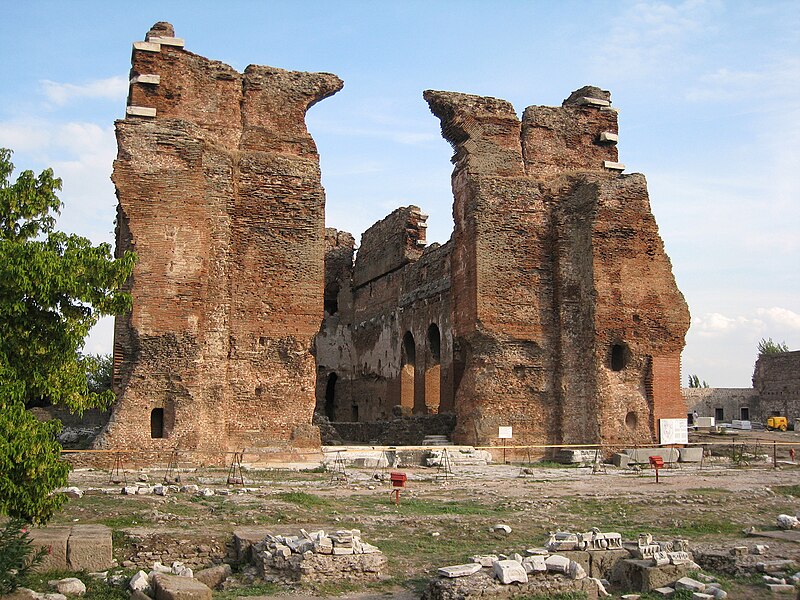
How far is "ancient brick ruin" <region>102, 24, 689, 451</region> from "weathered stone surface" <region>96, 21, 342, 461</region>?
1.4 inches

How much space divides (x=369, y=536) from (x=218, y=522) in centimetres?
167

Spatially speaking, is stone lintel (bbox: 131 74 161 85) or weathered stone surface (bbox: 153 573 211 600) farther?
stone lintel (bbox: 131 74 161 85)

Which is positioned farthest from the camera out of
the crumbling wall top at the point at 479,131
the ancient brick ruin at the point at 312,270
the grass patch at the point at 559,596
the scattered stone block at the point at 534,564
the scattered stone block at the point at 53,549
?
the crumbling wall top at the point at 479,131

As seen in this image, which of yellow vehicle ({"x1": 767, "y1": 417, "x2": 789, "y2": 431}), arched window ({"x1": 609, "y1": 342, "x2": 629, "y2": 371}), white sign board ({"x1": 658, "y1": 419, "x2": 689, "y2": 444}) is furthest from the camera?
yellow vehicle ({"x1": 767, "y1": 417, "x2": 789, "y2": 431})

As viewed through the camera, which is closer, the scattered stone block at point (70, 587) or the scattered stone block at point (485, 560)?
the scattered stone block at point (70, 587)

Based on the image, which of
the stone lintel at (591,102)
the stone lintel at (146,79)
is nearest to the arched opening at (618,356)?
the stone lintel at (591,102)

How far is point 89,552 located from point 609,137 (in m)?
15.3

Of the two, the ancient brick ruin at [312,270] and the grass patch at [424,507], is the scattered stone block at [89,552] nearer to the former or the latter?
the grass patch at [424,507]

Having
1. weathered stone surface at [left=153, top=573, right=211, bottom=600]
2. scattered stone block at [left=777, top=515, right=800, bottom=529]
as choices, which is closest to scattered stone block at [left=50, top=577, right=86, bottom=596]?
weathered stone surface at [left=153, top=573, right=211, bottom=600]

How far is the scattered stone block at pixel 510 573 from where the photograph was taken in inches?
253

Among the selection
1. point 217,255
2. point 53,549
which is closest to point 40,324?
point 53,549

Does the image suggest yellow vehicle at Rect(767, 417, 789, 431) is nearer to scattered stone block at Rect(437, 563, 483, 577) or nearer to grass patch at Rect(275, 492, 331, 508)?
grass patch at Rect(275, 492, 331, 508)

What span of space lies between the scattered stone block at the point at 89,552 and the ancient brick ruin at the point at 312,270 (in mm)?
6726

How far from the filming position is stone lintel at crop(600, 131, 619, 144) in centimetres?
1909
